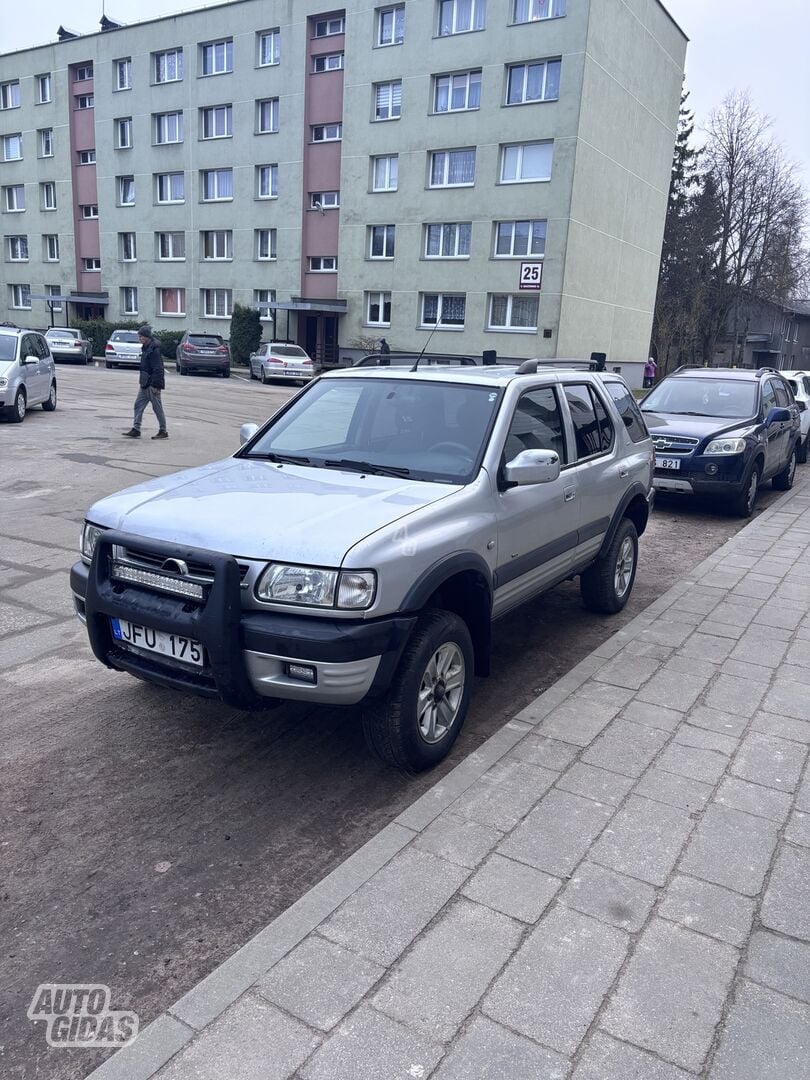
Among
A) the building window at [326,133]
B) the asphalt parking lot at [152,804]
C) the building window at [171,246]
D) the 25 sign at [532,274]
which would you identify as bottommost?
the asphalt parking lot at [152,804]

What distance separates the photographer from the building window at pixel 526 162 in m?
31.5

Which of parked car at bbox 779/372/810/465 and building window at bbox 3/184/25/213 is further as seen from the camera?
building window at bbox 3/184/25/213

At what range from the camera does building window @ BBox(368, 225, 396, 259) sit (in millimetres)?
35688

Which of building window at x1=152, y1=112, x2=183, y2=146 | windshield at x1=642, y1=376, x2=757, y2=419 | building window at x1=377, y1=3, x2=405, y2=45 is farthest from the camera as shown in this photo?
building window at x1=152, y1=112, x2=183, y2=146

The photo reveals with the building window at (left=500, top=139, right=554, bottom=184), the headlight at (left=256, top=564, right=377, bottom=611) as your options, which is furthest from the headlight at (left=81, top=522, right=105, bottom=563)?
the building window at (left=500, top=139, right=554, bottom=184)

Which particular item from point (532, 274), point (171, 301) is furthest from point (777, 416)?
point (171, 301)

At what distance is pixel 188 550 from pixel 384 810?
1429 millimetres

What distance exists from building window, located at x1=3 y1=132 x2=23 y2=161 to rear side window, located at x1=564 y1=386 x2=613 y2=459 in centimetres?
5311

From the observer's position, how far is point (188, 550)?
11.3 feet

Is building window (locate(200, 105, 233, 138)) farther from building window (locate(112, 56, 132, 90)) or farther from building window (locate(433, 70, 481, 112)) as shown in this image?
building window (locate(433, 70, 481, 112))

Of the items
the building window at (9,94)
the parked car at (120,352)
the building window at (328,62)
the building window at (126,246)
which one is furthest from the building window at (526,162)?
the building window at (9,94)

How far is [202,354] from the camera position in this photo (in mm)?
32125

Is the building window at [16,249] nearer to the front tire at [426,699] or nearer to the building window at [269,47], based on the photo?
the building window at [269,47]

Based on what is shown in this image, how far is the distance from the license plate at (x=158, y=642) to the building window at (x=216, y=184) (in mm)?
40866
